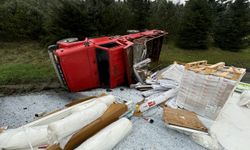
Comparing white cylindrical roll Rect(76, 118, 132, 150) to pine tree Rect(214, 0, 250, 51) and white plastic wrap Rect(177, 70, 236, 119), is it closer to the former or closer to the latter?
white plastic wrap Rect(177, 70, 236, 119)

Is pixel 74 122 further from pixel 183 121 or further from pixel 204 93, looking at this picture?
pixel 204 93

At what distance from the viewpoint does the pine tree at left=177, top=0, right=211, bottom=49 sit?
7.00 metres

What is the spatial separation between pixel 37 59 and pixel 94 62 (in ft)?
9.52

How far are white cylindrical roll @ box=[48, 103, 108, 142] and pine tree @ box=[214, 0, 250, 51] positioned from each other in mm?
7224

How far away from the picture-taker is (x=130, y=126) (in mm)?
2611

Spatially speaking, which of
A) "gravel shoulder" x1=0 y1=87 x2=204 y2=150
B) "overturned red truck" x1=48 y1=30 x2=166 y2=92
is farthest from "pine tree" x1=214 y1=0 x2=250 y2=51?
"gravel shoulder" x1=0 y1=87 x2=204 y2=150

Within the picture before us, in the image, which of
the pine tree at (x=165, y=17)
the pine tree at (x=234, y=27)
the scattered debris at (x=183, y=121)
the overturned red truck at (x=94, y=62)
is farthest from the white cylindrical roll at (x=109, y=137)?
the pine tree at (x=234, y=27)

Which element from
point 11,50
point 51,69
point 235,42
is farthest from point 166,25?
point 11,50

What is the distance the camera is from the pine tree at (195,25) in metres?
7.00

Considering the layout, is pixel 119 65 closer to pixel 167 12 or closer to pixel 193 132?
pixel 193 132

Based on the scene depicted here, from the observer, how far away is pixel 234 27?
747 centimetres

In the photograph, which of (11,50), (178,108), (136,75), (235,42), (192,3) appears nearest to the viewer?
(178,108)

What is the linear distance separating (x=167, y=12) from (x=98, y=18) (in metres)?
3.19

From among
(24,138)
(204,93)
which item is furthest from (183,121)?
(24,138)
